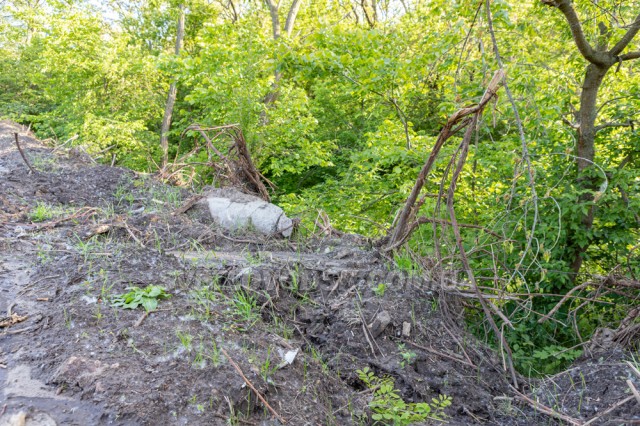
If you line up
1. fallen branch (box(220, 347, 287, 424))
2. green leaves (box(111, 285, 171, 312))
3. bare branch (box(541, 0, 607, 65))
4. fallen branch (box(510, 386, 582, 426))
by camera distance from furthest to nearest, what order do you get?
bare branch (box(541, 0, 607, 65)), green leaves (box(111, 285, 171, 312)), fallen branch (box(510, 386, 582, 426)), fallen branch (box(220, 347, 287, 424))

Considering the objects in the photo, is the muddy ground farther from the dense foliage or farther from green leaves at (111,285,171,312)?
the dense foliage

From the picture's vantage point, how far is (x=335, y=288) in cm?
341

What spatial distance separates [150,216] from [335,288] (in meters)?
1.98

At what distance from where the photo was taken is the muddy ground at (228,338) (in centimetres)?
205

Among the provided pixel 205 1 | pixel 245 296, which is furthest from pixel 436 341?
pixel 205 1

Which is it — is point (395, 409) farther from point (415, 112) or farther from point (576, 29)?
point (415, 112)

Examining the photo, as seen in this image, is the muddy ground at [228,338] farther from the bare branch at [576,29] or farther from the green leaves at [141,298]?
the bare branch at [576,29]

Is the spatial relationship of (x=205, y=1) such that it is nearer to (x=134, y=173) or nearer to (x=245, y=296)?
(x=134, y=173)

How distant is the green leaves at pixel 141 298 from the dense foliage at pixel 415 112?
6.16 ft

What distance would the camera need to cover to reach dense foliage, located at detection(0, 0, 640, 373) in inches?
174

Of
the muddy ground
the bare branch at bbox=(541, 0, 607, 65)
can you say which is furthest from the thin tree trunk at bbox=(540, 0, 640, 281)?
the muddy ground

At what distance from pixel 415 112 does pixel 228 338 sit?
10189 millimetres

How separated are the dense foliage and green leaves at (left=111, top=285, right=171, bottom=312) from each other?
6.16ft

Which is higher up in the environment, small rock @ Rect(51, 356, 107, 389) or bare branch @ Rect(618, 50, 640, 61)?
bare branch @ Rect(618, 50, 640, 61)
